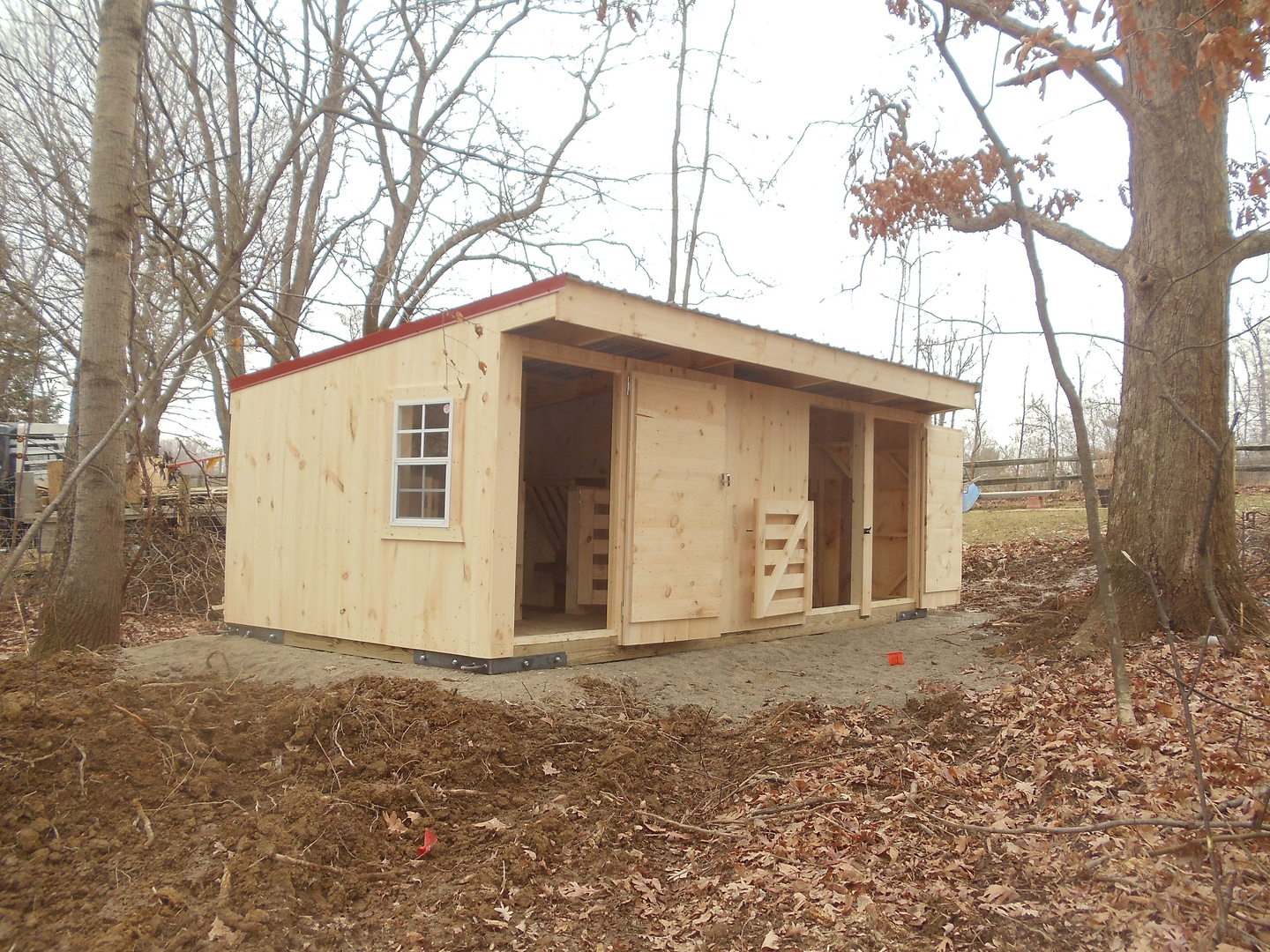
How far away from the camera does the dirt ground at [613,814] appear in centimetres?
312

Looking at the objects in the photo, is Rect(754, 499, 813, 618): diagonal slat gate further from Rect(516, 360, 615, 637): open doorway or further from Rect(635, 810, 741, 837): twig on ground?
Rect(635, 810, 741, 837): twig on ground

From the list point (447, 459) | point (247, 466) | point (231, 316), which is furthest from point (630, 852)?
point (231, 316)

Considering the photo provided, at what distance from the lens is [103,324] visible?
680 cm

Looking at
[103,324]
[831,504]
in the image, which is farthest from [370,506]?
[831,504]

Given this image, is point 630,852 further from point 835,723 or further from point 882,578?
point 882,578

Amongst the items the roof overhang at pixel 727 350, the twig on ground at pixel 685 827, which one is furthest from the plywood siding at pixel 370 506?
the twig on ground at pixel 685 827

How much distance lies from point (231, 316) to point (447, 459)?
9.94 meters

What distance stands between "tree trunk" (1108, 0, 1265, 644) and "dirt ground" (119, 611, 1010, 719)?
1483 millimetres

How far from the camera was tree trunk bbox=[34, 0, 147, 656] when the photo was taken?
6727mm

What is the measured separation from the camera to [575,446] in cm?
1102

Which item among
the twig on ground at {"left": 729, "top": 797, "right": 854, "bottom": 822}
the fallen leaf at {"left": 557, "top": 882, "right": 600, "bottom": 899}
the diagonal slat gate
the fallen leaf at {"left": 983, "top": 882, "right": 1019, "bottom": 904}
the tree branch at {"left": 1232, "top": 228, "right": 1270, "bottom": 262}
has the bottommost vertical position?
the fallen leaf at {"left": 557, "top": 882, "right": 600, "bottom": 899}

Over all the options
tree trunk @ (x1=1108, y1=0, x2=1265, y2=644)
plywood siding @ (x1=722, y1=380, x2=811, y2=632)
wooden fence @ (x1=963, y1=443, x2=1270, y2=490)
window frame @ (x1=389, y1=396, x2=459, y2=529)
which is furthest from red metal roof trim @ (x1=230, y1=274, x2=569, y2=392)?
wooden fence @ (x1=963, y1=443, x2=1270, y2=490)

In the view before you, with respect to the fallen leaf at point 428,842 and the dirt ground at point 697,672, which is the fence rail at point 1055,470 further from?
the fallen leaf at point 428,842

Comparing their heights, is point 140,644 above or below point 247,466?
below
